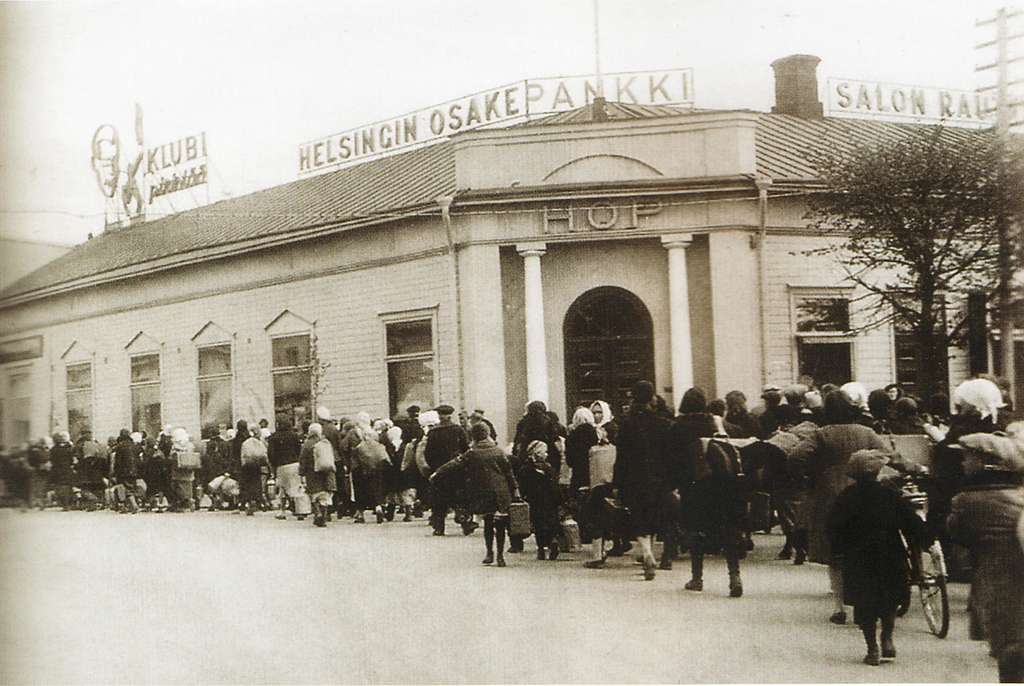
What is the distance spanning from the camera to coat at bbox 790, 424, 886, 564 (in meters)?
8.45

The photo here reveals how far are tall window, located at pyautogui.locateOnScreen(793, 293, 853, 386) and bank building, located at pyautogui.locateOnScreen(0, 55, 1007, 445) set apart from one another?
0.03m

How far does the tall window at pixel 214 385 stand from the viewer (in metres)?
11.9

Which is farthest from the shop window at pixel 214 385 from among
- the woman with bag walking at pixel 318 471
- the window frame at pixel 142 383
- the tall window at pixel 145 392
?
the woman with bag walking at pixel 318 471

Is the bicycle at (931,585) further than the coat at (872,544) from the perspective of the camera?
Yes

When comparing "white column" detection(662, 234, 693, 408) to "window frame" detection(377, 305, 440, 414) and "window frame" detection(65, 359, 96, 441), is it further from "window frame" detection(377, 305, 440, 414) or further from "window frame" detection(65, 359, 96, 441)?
"window frame" detection(65, 359, 96, 441)

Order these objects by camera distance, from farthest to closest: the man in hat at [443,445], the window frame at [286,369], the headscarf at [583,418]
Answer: the man in hat at [443,445] < the window frame at [286,369] < the headscarf at [583,418]

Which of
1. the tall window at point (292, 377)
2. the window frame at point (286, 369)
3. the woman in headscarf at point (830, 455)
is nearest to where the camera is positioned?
the woman in headscarf at point (830, 455)

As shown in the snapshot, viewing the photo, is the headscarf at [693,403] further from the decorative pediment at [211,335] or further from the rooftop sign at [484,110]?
the decorative pediment at [211,335]

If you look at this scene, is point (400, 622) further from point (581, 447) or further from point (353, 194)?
point (353, 194)

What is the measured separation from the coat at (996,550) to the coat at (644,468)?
3.51 m

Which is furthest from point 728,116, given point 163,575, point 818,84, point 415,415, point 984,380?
point 163,575

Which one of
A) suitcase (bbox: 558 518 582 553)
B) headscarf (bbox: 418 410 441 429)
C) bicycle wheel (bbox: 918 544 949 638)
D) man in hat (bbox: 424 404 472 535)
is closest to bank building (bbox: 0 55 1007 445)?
headscarf (bbox: 418 410 441 429)

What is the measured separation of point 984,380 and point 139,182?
7128 millimetres

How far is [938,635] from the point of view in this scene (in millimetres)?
7766
